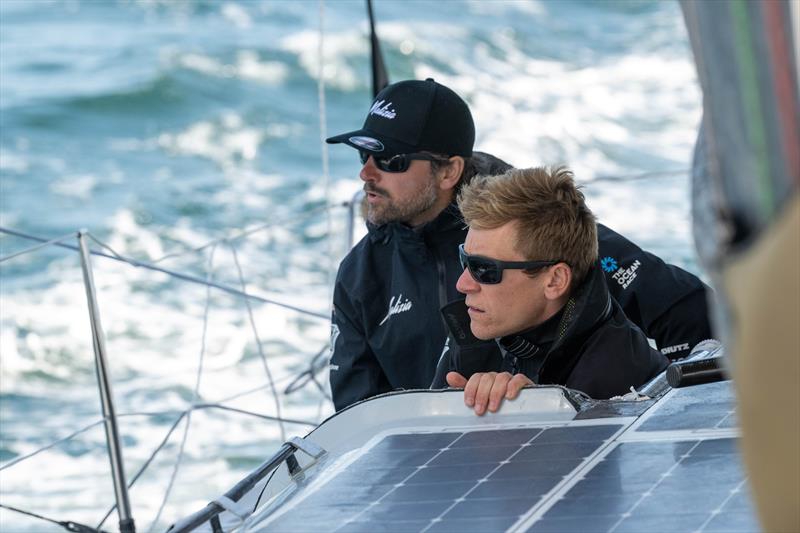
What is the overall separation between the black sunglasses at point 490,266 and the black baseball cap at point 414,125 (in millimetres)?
850

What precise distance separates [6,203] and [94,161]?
1.09 metres

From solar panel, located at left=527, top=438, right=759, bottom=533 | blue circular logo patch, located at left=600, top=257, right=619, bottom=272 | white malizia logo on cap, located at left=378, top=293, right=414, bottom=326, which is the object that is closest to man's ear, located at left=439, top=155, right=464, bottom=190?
white malizia logo on cap, located at left=378, top=293, right=414, bottom=326

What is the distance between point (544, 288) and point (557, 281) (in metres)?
0.02

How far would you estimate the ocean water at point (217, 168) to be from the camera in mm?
6301

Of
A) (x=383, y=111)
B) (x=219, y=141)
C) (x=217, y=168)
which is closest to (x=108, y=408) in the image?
(x=383, y=111)

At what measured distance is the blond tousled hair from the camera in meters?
2.07

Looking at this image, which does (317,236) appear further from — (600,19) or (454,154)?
(600,19)

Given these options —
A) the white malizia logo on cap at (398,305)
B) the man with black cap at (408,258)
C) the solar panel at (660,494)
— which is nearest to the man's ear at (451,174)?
the man with black cap at (408,258)

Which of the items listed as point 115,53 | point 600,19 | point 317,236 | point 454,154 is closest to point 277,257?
point 317,236

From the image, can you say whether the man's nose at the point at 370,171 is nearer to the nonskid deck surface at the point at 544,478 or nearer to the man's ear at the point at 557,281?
the man's ear at the point at 557,281

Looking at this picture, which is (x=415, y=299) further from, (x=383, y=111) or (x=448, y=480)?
(x=448, y=480)

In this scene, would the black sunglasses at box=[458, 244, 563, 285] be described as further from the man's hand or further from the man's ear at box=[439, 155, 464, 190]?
the man's ear at box=[439, 155, 464, 190]

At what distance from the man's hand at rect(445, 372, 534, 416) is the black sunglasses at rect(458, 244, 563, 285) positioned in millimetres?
367

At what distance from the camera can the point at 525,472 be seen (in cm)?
145
